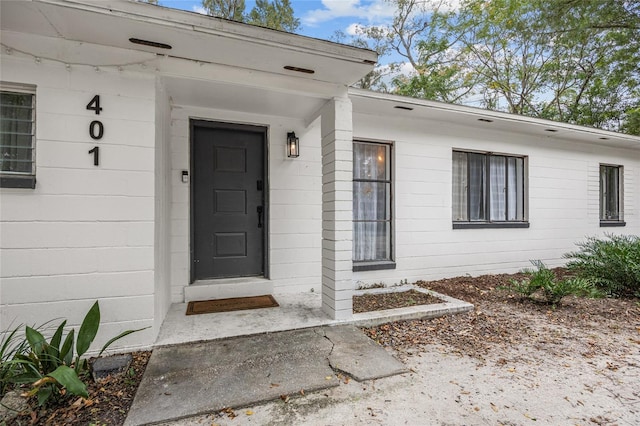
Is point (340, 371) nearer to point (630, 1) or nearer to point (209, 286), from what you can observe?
point (209, 286)

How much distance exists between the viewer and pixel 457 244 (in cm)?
490

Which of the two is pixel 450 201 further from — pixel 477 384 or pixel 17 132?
pixel 17 132

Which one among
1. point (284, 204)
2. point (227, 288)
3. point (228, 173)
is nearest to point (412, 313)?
point (284, 204)

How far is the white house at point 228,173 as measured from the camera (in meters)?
2.25

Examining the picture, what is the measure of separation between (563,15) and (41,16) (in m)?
9.79

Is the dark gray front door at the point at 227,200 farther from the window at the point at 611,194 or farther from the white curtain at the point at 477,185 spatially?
the window at the point at 611,194

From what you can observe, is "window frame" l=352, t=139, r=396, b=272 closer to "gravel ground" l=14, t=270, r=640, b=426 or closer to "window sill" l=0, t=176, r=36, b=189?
"gravel ground" l=14, t=270, r=640, b=426

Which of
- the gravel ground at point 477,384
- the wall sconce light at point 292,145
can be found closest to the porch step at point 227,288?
the gravel ground at point 477,384

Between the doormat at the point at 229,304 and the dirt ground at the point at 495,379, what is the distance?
123cm

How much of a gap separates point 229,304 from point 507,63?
1230cm

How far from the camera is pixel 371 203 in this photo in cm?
450

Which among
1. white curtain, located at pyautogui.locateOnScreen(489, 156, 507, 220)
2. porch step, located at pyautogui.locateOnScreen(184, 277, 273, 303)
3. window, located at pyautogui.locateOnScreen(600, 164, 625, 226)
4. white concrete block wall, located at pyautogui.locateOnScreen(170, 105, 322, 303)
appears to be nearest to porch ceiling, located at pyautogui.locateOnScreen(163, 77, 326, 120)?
white concrete block wall, located at pyautogui.locateOnScreen(170, 105, 322, 303)

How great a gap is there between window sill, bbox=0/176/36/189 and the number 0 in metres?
0.50

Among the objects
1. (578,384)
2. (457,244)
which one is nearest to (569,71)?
(457,244)
